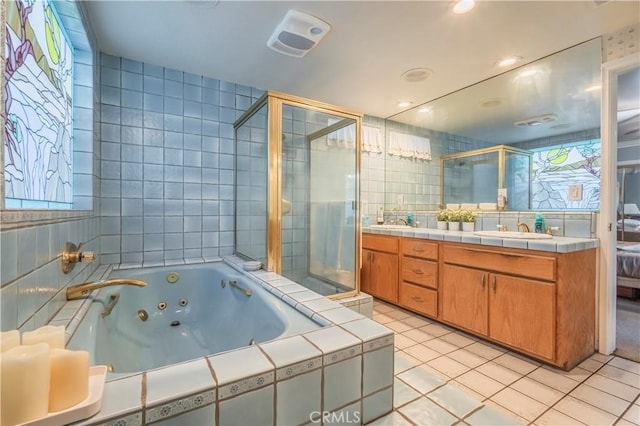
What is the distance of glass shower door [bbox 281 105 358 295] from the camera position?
7.21 feet

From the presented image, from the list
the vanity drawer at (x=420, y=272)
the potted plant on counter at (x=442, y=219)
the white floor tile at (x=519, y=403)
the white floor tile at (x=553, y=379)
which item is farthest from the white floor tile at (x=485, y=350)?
the potted plant on counter at (x=442, y=219)

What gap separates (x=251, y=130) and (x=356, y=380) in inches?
77.9

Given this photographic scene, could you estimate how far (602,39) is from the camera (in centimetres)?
188

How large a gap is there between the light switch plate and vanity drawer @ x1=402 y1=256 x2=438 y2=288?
111 centimetres

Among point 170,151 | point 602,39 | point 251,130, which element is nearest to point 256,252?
point 251,130

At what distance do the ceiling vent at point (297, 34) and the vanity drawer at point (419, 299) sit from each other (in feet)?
7.09

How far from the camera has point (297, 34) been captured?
1.84 metres

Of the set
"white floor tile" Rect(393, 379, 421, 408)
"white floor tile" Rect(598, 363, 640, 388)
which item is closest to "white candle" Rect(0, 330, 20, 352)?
"white floor tile" Rect(393, 379, 421, 408)

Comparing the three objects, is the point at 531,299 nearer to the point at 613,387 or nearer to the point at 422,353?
the point at 613,387

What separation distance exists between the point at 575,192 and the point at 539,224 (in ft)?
1.08

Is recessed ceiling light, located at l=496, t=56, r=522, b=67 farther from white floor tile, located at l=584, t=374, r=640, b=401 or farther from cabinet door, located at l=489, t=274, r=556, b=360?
white floor tile, located at l=584, t=374, r=640, b=401

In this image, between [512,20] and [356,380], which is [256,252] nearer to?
[356,380]

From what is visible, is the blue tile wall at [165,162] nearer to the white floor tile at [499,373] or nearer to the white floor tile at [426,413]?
the white floor tile at [426,413]

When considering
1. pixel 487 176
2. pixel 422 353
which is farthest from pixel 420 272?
pixel 487 176
